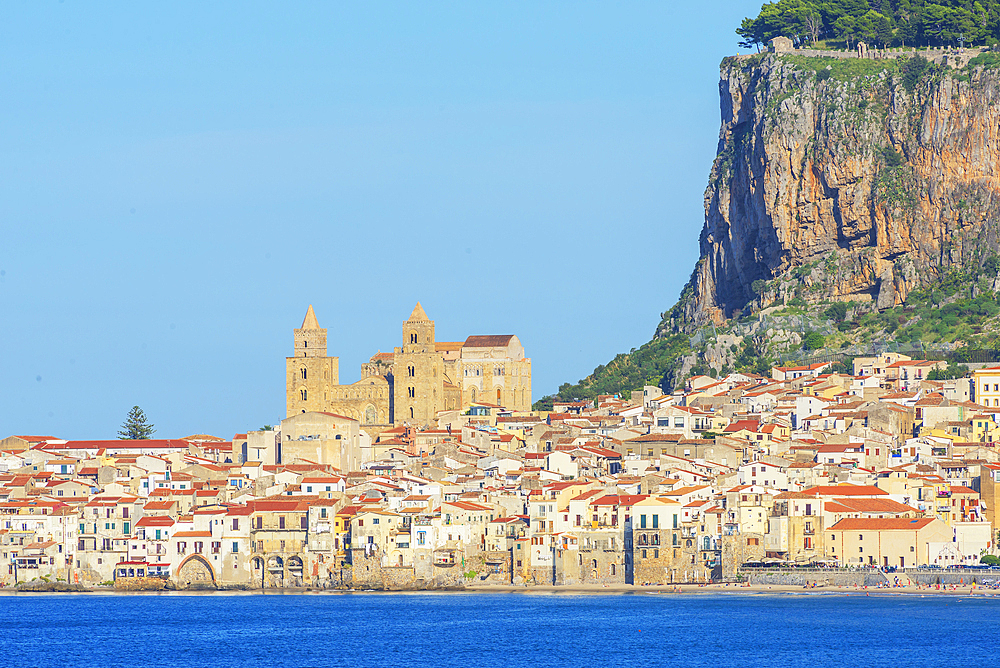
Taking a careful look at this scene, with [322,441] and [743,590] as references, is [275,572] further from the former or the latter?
[322,441]

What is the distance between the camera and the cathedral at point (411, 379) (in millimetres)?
150875

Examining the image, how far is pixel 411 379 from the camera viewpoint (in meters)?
151

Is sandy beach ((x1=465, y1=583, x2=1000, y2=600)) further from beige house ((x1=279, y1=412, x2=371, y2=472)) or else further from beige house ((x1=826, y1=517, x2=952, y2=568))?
beige house ((x1=279, y1=412, x2=371, y2=472))

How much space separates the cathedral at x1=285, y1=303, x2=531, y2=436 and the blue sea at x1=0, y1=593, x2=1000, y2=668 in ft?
148

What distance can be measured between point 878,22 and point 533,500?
290 feet

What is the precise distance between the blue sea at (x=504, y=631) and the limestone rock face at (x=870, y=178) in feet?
234

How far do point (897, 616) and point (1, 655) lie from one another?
36.2m

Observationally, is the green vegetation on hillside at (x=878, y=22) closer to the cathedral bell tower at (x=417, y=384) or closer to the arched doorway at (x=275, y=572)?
the cathedral bell tower at (x=417, y=384)

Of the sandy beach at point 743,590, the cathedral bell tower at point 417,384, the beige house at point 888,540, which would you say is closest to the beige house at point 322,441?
the cathedral bell tower at point 417,384

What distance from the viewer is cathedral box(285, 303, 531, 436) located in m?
151

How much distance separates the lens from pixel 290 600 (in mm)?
103500

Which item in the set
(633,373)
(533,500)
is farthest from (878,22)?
(533,500)

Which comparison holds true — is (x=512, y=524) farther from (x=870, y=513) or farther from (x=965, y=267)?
(x=965, y=267)

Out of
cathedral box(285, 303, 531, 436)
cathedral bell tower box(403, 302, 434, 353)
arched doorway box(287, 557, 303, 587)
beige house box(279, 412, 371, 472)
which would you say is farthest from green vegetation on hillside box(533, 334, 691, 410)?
arched doorway box(287, 557, 303, 587)
